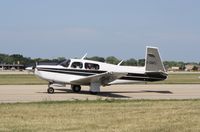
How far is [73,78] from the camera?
2542 centimetres

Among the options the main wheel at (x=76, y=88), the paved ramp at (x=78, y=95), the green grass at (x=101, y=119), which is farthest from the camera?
the main wheel at (x=76, y=88)

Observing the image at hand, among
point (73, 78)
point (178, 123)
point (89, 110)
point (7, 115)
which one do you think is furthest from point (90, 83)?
point (178, 123)

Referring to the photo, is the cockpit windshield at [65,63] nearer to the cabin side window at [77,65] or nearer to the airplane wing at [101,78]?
the cabin side window at [77,65]

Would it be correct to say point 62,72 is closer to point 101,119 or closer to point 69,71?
point 69,71

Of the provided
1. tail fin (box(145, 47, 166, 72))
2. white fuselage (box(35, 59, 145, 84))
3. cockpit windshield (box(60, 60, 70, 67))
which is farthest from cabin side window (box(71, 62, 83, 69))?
tail fin (box(145, 47, 166, 72))

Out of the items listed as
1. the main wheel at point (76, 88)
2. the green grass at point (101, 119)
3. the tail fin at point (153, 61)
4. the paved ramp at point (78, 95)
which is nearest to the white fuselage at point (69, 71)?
the paved ramp at point (78, 95)

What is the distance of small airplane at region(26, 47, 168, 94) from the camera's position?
25016mm

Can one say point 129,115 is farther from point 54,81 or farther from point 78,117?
point 54,81

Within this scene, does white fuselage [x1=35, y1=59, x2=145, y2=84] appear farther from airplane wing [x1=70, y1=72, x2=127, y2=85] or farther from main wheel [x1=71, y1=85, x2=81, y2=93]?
main wheel [x1=71, y1=85, x2=81, y2=93]

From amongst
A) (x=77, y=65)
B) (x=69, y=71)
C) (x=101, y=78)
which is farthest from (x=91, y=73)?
(x=101, y=78)

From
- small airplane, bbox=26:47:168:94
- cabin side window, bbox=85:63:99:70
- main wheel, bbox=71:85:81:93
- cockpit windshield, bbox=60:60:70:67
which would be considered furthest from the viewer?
main wheel, bbox=71:85:81:93

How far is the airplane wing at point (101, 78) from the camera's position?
2416 centimetres

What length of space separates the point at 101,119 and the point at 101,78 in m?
12.5

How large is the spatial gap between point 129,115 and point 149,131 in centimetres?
296
